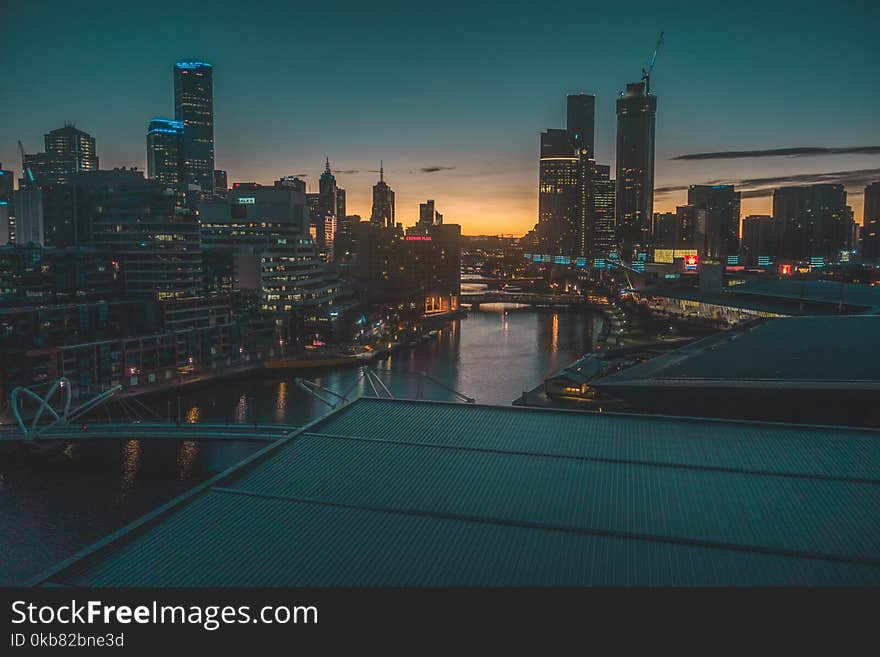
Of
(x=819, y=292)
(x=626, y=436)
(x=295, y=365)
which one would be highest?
(x=819, y=292)

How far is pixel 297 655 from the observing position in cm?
202

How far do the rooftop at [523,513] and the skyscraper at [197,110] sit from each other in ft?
231

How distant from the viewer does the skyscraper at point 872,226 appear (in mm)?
52625

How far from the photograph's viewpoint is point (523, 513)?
12.1ft

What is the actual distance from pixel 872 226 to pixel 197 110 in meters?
65.0

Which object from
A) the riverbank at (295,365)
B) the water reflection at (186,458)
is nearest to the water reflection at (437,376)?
the riverbank at (295,365)

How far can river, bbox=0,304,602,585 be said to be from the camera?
7688 mm

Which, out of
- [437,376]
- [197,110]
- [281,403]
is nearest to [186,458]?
[281,403]

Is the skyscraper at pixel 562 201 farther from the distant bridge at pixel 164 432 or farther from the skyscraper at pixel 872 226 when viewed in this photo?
the distant bridge at pixel 164 432

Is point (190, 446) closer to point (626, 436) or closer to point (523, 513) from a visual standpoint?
point (626, 436)

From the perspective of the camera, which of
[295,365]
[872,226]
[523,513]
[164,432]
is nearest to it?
A: [523,513]

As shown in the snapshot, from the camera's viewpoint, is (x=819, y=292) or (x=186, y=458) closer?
(x=186, y=458)

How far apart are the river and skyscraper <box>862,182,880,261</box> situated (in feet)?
132

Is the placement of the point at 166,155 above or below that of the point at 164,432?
above
